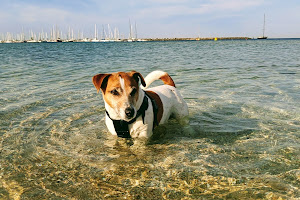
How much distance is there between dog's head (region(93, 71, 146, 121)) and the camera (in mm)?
3846

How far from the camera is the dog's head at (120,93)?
385cm

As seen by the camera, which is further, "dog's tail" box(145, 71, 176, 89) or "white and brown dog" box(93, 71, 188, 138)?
"dog's tail" box(145, 71, 176, 89)

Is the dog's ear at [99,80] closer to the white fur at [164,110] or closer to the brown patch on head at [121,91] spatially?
the brown patch on head at [121,91]

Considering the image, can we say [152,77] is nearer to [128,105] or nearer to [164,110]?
[164,110]

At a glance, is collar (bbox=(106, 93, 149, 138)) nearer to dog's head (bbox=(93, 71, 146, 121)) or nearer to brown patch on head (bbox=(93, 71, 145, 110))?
dog's head (bbox=(93, 71, 146, 121))

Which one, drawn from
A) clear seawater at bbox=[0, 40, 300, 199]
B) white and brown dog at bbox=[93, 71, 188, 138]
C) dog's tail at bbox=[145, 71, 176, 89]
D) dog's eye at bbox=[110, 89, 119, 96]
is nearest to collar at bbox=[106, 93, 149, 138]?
white and brown dog at bbox=[93, 71, 188, 138]

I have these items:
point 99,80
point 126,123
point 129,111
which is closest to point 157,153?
point 126,123

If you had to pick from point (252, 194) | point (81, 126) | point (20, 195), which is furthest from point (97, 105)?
point (252, 194)

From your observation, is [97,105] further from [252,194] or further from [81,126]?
[252,194]

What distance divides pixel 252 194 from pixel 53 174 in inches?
99.4

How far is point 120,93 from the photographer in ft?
12.9

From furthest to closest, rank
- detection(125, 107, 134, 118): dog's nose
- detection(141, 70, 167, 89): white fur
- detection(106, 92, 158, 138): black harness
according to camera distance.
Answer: detection(141, 70, 167, 89): white fur → detection(106, 92, 158, 138): black harness → detection(125, 107, 134, 118): dog's nose

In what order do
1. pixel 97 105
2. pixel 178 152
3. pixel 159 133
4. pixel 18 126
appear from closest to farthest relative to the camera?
pixel 178 152, pixel 159 133, pixel 18 126, pixel 97 105

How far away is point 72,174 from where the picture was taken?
11.2 ft
